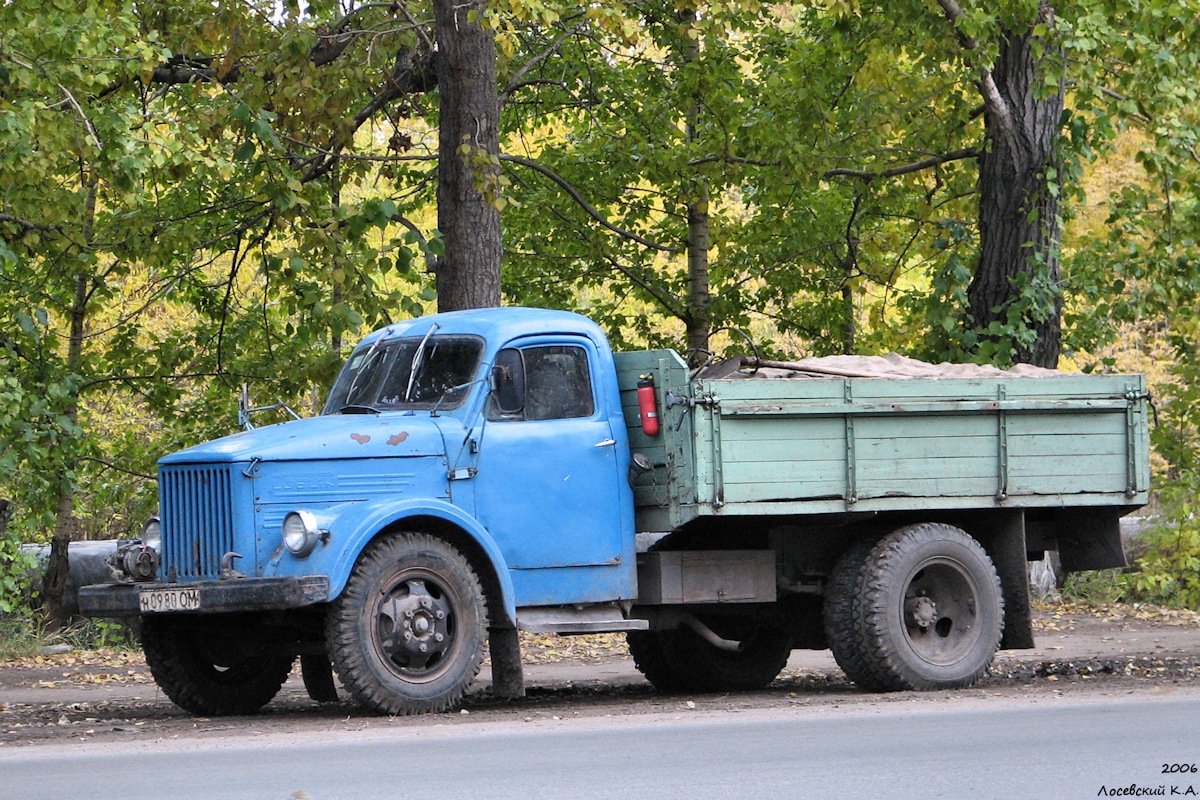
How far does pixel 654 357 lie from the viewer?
1120 cm

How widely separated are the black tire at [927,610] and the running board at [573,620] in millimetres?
1538

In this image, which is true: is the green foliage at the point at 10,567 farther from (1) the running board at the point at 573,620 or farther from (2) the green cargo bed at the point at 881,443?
(2) the green cargo bed at the point at 881,443

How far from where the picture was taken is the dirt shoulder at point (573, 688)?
32.9 feet

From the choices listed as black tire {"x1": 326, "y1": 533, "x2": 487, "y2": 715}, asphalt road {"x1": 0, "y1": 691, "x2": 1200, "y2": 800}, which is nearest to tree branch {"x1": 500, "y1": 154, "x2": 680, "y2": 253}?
black tire {"x1": 326, "y1": 533, "x2": 487, "y2": 715}

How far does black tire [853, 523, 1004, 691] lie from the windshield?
2.95 meters

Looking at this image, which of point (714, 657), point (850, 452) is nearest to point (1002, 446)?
point (850, 452)

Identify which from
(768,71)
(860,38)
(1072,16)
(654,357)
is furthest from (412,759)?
(768,71)

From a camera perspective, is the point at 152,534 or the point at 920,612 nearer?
the point at 152,534

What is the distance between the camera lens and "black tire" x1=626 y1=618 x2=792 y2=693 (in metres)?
12.8

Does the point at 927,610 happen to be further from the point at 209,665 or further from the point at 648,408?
the point at 209,665

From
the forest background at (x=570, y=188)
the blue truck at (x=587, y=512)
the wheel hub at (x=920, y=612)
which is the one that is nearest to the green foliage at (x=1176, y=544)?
the forest background at (x=570, y=188)

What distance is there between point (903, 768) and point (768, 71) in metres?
14.3

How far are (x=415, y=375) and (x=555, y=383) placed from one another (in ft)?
2.91

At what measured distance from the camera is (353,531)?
32.3ft
